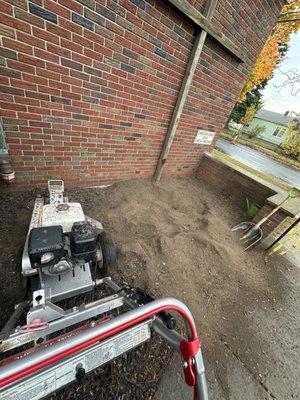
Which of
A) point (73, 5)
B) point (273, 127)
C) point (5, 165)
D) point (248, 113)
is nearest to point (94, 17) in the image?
point (73, 5)

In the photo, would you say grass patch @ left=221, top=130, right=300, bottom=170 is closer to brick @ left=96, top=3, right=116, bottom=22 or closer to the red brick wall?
the red brick wall

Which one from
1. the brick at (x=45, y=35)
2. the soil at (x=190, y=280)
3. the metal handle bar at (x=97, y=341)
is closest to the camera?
the metal handle bar at (x=97, y=341)

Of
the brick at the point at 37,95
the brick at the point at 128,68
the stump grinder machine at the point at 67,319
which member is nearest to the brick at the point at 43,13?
the brick at the point at 37,95

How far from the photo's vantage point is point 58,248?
1445mm

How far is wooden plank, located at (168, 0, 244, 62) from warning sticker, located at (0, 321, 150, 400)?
3.38m

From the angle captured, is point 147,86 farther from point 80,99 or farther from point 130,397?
point 130,397

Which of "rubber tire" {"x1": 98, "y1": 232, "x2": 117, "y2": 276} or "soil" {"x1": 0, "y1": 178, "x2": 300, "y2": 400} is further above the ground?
"rubber tire" {"x1": 98, "y1": 232, "x2": 117, "y2": 276}

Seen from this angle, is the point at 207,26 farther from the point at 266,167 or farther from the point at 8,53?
the point at 266,167

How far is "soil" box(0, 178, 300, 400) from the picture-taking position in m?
1.66

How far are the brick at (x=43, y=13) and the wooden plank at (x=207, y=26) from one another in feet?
4.55

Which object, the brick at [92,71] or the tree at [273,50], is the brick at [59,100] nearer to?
the brick at [92,71]

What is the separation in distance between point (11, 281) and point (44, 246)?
0.88 metres

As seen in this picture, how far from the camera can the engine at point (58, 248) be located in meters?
1.42

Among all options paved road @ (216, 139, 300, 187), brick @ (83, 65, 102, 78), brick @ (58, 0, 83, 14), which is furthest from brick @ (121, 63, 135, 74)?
paved road @ (216, 139, 300, 187)
